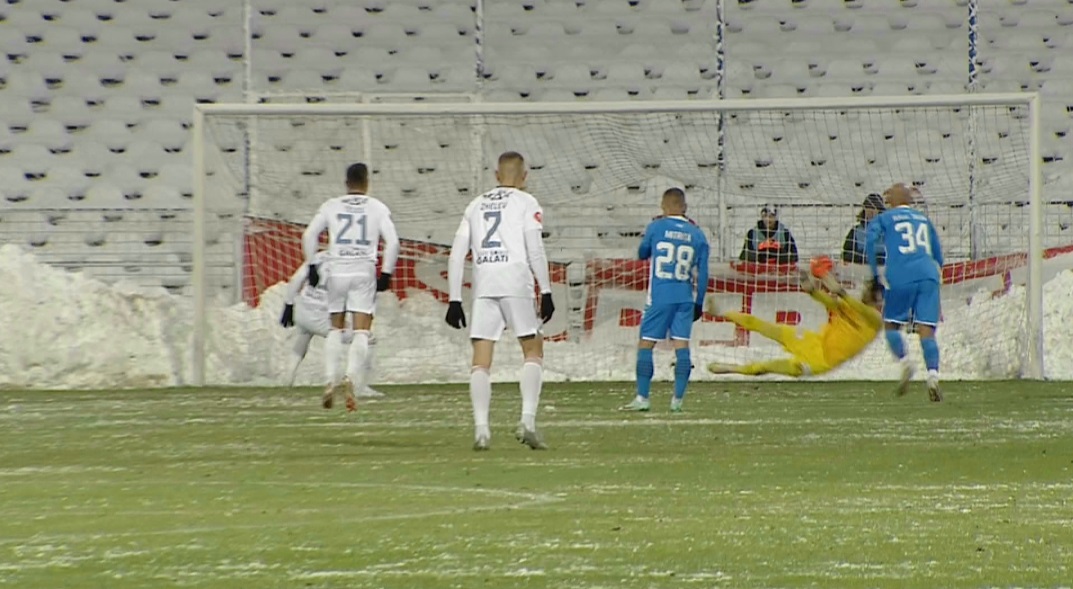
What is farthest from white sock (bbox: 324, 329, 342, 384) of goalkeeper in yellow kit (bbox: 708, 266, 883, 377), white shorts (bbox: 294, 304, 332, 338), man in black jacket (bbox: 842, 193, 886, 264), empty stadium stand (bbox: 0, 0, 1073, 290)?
empty stadium stand (bbox: 0, 0, 1073, 290)

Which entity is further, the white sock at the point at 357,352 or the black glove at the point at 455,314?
the white sock at the point at 357,352

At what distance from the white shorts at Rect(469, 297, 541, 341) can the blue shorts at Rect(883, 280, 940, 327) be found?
508 centimetres

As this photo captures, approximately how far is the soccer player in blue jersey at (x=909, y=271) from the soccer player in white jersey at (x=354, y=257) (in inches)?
154

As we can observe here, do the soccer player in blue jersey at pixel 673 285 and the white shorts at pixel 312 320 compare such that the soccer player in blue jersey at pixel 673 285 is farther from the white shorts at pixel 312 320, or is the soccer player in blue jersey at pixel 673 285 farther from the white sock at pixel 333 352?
the white shorts at pixel 312 320

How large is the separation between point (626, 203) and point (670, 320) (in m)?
6.15

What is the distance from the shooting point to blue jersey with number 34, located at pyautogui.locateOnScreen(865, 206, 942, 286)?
46.7ft

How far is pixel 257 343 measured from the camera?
18188 millimetres

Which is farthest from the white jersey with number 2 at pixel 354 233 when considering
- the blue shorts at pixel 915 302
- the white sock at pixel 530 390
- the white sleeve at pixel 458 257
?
the blue shorts at pixel 915 302

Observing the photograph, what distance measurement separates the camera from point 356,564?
5.48 meters

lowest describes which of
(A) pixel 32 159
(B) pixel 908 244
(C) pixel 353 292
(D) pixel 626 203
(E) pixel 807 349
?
(E) pixel 807 349

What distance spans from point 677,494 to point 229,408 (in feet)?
23.6

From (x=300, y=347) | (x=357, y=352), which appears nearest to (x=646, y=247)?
(x=357, y=352)

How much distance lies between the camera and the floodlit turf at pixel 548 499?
17.6 feet

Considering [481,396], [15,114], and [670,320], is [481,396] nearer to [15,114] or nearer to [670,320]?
[670,320]
